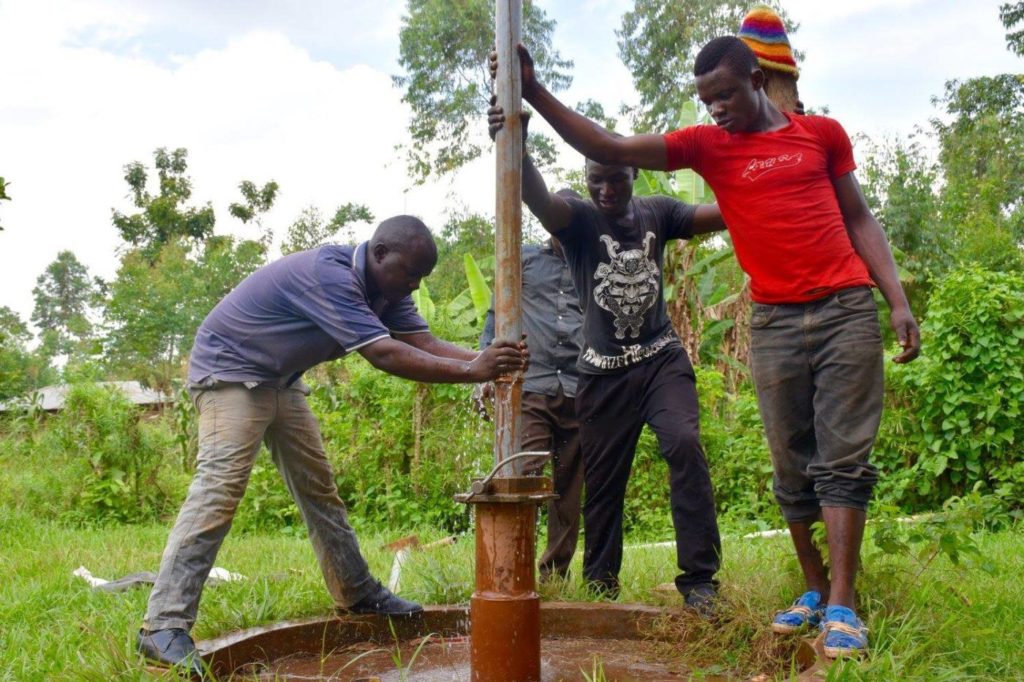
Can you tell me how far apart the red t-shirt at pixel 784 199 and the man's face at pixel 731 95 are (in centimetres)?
6

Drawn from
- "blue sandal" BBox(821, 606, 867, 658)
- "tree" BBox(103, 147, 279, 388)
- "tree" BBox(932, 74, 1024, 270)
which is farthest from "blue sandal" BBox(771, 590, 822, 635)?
"tree" BBox(103, 147, 279, 388)

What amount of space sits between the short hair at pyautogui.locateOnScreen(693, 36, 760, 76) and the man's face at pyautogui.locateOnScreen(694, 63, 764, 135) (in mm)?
12

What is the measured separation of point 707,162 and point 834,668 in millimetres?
1694

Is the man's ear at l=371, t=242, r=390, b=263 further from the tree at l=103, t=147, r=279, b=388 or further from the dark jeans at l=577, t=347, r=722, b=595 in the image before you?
the tree at l=103, t=147, r=279, b=388

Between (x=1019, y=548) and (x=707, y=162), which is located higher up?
(x=707, y=162)

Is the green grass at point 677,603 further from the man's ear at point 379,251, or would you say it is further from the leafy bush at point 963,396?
the leafy bush at point 963,396

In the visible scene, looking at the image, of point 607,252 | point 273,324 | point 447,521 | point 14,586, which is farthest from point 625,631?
point 447,521

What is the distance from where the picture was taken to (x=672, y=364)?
4.08 metres

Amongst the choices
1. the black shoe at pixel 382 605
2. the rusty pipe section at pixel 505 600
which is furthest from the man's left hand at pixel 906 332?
the black shoe at pixel 382 605

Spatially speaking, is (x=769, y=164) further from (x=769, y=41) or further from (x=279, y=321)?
(x=279, y=321)

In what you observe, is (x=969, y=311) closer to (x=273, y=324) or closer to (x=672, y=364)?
(x=672, y=364)

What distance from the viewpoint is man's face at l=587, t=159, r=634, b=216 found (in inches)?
162

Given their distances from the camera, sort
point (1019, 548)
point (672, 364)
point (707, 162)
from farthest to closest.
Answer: point (1019, 548) < point (672, 364) < point (707, 162)

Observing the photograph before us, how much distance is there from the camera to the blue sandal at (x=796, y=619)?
10.7ft
